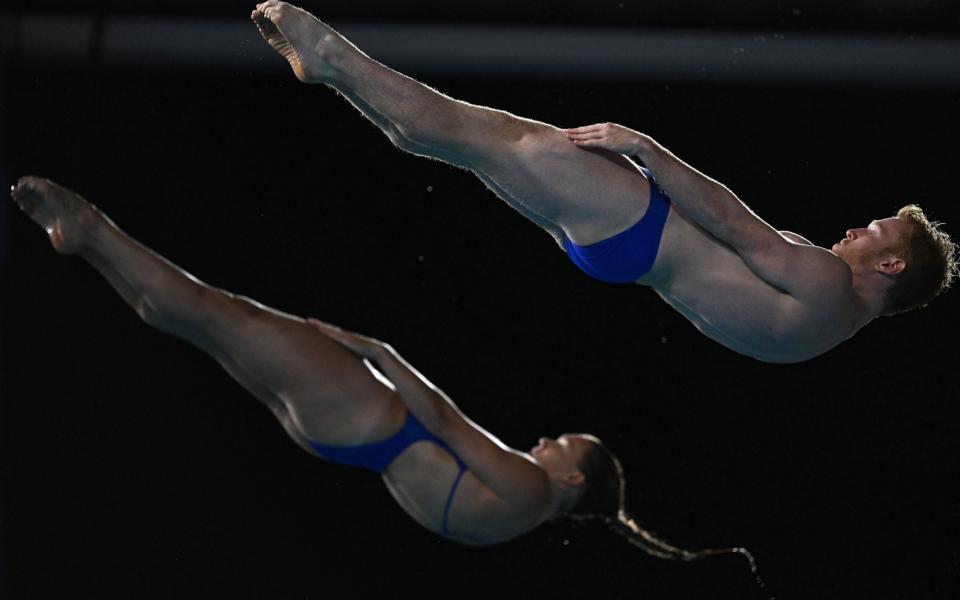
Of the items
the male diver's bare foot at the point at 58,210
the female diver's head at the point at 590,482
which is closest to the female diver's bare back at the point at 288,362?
the male diver's bare foot at the point at 58,210

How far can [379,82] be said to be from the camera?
279cm

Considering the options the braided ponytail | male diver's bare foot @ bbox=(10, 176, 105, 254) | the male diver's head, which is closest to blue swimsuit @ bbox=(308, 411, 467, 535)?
the braided ponytail

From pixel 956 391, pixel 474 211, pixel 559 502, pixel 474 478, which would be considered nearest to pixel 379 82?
pixel 474 478

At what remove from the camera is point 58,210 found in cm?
313

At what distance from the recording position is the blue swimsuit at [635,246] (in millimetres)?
2947

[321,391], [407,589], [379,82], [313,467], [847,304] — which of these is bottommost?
[407,589]

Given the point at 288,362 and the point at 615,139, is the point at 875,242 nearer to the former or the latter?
the point at 615,139

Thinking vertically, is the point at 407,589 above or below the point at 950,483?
below

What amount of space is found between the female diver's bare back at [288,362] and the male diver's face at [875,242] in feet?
4.48

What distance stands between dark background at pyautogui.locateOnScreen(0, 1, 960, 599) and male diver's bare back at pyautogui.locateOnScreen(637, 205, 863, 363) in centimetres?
210

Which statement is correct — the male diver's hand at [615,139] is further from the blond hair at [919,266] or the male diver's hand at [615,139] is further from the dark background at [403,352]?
the dark background at [403,352]

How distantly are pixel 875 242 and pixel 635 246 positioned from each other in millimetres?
758

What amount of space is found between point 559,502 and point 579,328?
4.22ft

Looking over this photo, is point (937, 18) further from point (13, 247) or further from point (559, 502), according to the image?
point (13, 247)
